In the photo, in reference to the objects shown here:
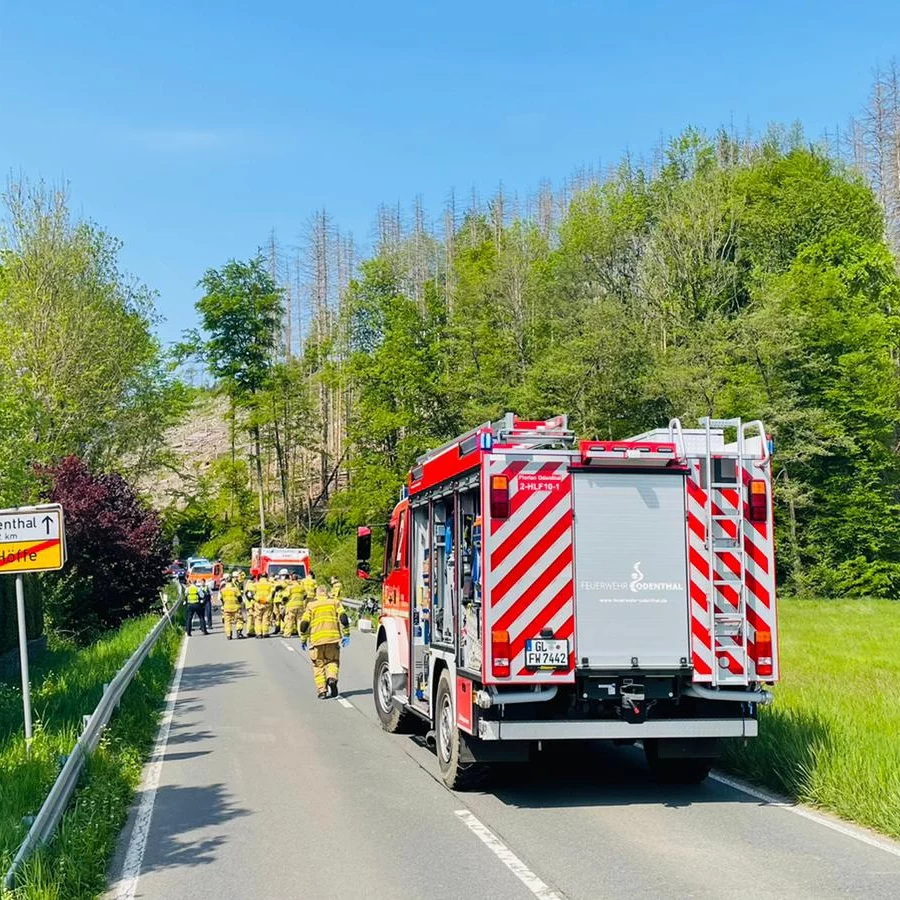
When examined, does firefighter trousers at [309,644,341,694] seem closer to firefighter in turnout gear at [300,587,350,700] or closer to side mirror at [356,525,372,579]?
firefighter in turnout gear at [300,587,350,700]

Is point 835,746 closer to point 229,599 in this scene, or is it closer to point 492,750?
point 492,750

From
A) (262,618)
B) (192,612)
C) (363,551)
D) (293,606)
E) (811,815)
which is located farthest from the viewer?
(192,612)

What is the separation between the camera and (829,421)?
4372cm

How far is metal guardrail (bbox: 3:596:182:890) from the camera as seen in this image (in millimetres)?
6551

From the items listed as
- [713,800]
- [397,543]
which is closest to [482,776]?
[713,800]

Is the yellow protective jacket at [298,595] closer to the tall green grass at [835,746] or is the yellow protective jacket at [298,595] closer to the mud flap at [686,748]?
the tall green grass at [835,746]

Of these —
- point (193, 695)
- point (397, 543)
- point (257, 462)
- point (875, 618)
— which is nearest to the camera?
point (397, 543)

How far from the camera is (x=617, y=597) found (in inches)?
367

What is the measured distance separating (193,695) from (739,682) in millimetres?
11113

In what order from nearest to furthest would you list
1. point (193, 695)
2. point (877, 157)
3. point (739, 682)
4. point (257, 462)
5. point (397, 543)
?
point (739, 682), point (397, 543), point (193, 695), point (257, 462), point (877, 157)

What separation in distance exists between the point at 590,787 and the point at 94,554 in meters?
21.6

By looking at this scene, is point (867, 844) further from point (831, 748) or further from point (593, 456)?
point (593, 456)

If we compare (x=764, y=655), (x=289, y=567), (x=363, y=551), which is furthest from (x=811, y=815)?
(x=289, y=567)

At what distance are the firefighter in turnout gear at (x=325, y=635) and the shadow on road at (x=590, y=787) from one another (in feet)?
16.8
